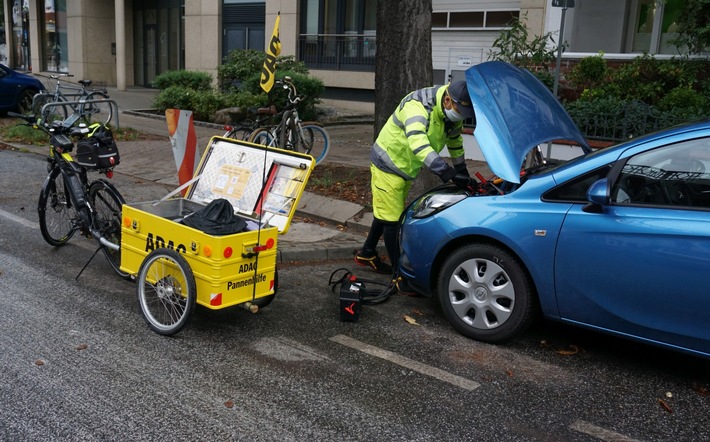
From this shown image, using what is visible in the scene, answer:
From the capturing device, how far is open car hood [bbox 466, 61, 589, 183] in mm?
4895

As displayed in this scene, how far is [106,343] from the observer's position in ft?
15.5

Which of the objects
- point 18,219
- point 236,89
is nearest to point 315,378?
point 18,219

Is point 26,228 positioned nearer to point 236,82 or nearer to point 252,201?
point 252,201

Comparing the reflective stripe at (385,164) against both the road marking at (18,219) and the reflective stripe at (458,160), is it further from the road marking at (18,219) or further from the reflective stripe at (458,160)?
the road marking at (18,219)

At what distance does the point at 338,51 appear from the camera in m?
20.4

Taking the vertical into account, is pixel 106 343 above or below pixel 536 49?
below

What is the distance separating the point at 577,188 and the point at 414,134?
1408 millimetres

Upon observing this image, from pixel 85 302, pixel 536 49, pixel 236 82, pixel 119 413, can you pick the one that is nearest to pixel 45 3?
pixel 236 82

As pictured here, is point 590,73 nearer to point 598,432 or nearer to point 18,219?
point 18,219

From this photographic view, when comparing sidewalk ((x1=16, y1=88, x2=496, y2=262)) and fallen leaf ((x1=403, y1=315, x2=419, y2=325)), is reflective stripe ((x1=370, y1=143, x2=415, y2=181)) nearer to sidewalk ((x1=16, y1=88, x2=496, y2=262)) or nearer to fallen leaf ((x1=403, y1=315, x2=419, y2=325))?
fallen leaf ((x1=403, y1=315, x2=419, y2=325))

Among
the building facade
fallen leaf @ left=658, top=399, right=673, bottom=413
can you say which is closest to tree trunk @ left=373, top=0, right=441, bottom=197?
the building facade

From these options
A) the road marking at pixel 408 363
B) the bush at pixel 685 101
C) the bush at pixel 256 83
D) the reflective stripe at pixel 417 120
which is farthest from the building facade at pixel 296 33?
the road marking at pixel 408 363

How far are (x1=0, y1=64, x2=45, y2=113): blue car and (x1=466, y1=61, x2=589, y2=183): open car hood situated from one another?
1510 cm

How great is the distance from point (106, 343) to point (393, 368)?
195cm
